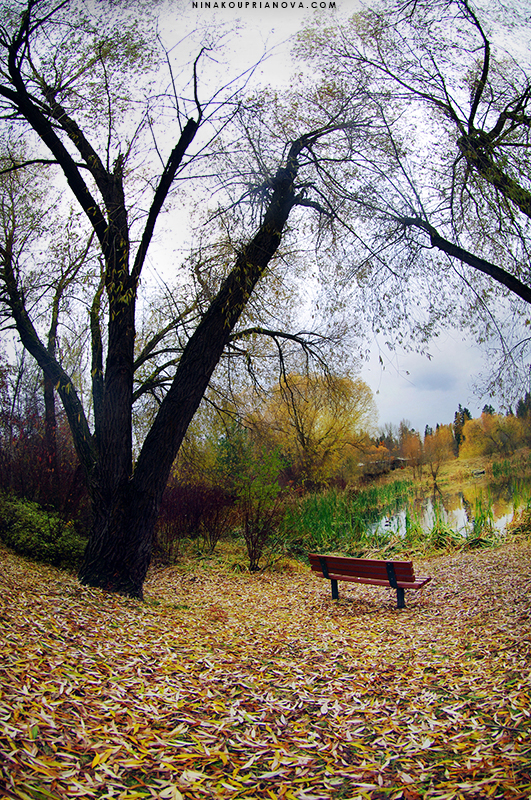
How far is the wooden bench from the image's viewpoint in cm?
518

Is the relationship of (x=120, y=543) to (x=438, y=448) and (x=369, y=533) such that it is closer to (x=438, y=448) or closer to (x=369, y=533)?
(x=369, y=533)

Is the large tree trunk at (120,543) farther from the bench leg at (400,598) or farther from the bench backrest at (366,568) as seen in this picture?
the bench leg at (400,598)

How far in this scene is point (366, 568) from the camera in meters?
5.43

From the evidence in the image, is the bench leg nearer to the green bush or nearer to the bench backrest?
the bench backrest

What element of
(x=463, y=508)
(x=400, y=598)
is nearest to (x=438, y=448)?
(x=463, y=508)

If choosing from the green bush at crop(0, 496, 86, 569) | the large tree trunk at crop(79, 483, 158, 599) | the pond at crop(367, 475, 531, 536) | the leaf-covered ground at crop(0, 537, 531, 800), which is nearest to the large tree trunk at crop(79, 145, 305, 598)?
the large tree trunk at crop(79, 483, 158, 599)

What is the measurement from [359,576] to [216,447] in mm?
5373

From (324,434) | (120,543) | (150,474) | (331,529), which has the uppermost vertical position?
(324,434)

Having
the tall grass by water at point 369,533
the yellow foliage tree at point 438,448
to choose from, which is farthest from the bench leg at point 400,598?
the yellow foliage tree at point 438,448

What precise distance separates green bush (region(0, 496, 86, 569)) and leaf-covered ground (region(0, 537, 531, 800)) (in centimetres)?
250

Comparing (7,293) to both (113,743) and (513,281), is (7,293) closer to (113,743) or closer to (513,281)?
(113,743)

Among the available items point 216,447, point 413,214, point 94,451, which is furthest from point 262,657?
point 216,447

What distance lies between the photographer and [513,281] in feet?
17.4

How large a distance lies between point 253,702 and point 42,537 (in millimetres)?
5577
